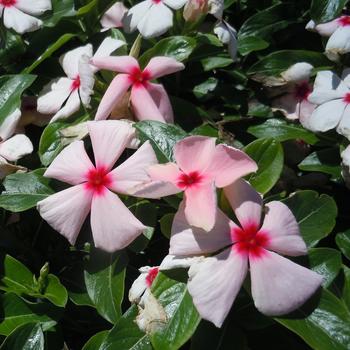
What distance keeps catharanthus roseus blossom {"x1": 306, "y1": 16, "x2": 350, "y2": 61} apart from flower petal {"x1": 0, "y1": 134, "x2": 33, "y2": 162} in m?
0.68

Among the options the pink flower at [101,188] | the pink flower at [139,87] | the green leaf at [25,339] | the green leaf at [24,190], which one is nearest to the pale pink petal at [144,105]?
the pink flower at [139,87]

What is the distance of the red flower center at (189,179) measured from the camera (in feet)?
3.16

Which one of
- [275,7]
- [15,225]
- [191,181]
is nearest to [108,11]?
[275,7]

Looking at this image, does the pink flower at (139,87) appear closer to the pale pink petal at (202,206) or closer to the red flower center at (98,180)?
the red flower center at (98,180)

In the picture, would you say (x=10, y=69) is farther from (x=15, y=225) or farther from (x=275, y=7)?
(x=275, y=7)

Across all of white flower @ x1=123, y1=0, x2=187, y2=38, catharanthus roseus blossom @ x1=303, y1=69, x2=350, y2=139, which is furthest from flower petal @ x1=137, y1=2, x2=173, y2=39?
catharanthus roseus blossom @ x1=303, y1=69, x2=350, y2=139

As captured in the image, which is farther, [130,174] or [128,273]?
[128,273]

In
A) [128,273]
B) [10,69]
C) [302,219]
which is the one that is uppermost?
[10,69]

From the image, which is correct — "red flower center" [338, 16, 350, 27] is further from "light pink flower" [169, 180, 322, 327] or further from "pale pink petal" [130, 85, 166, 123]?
"light pink flower" [169, 180, 322, 327]

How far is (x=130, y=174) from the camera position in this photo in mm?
1050

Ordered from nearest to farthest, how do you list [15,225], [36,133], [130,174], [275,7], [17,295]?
1. [130,174]
2. [17,295]
3. [15,225]
4. [36,133]
5. [275,7]

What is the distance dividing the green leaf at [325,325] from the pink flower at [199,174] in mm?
206

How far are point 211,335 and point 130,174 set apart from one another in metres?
0.30

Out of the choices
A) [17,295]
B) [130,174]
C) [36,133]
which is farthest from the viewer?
[36,133]
